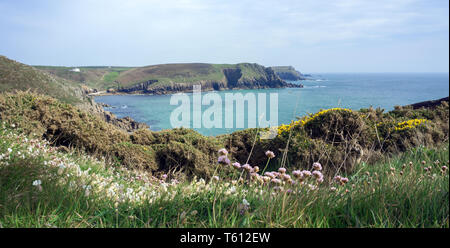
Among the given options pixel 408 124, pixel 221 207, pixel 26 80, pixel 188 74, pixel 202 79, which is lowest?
pixel 221 207

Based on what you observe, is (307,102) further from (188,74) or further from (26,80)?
(188,74)

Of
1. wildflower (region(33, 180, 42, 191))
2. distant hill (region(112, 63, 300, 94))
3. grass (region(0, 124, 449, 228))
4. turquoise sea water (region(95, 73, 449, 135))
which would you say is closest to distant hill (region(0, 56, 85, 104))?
turquoise sea water (region(95, 73, 449, 135))

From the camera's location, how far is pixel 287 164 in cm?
794

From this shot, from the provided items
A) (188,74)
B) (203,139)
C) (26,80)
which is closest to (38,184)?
(203,139)

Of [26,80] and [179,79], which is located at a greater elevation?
[179,79]

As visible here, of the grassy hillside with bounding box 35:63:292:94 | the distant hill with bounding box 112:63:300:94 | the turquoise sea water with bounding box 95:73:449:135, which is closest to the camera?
the turquoise sea water with bounding box 95:73:449:135

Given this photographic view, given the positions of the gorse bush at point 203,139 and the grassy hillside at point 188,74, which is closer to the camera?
the gorse bush at point 203,139

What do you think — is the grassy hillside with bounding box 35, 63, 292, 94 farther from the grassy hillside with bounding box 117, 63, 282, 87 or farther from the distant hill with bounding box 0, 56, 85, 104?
the distant hill with bounding box 0, 56, 85, 104

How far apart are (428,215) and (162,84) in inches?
4471

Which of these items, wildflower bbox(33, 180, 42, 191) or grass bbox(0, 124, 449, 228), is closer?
grass bbox(0, 124, 449, 228)

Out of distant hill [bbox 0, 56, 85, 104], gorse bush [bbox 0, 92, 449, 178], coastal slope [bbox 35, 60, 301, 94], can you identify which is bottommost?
gorse bush [bbox 0, 92, 449, 178]

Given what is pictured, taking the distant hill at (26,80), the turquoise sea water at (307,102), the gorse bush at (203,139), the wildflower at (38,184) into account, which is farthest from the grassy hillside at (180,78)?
the wildflower at (38,184)

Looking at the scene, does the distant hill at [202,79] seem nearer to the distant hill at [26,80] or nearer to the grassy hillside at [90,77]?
the grassy hillside at [90,77]
